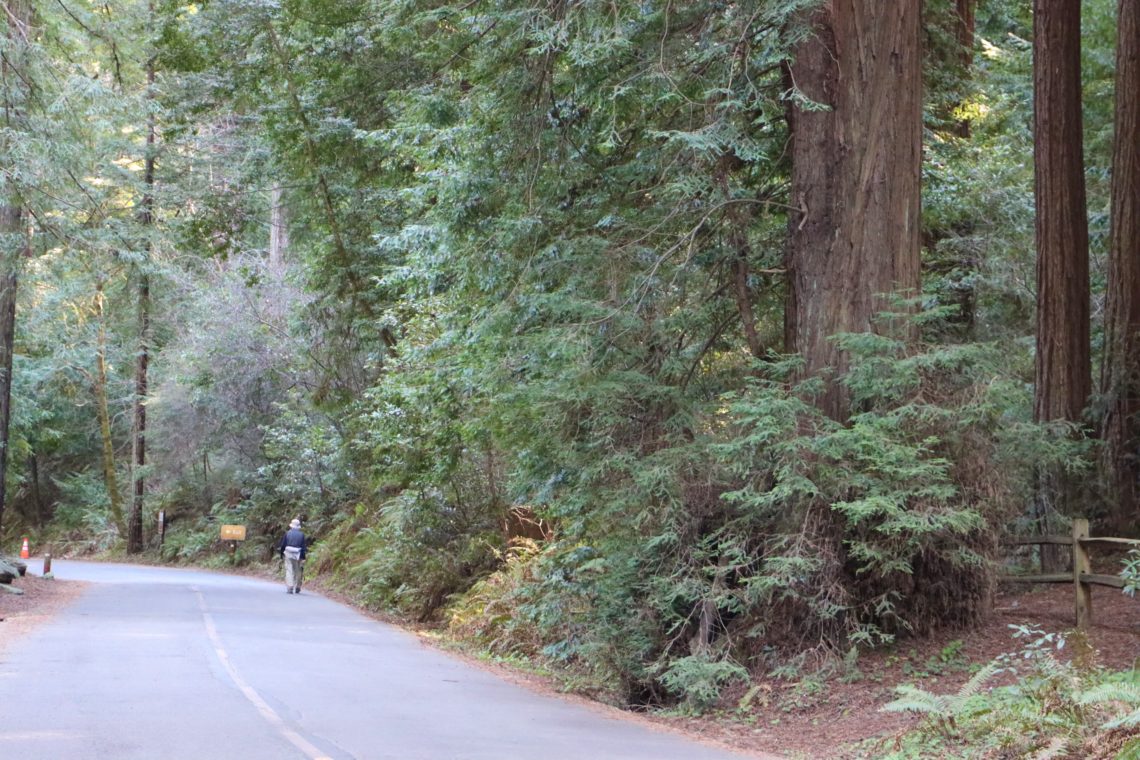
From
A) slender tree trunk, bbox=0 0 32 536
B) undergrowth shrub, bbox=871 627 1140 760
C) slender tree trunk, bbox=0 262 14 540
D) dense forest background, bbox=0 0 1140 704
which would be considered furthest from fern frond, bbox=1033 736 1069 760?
slender tree trunk, bbox=0 262 14 540

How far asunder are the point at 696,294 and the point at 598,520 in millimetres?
3085

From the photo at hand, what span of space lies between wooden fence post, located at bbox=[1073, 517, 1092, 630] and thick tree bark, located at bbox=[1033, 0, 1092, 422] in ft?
15.7

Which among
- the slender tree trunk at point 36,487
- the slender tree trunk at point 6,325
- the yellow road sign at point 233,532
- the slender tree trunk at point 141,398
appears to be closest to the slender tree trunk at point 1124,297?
the slender tree trunk at point 6,325

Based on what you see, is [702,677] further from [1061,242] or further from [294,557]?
[294,557]

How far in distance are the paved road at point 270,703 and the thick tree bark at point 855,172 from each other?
4640 millimetres

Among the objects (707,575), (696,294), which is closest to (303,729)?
(707,575)

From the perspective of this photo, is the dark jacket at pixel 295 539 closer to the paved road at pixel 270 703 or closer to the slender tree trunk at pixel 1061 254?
the paved road at pixel 270 703

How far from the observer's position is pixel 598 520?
1290 cm

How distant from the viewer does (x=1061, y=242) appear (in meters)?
16.1

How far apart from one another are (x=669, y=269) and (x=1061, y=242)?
21.0 feet

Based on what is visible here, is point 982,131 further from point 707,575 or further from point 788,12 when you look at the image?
point 707,575

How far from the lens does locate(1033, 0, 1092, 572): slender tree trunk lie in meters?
16.1

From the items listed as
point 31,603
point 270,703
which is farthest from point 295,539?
point 270,703

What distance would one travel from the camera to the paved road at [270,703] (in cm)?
816
